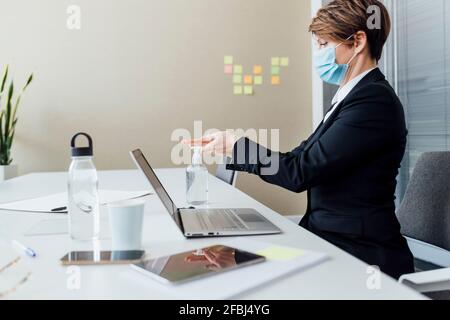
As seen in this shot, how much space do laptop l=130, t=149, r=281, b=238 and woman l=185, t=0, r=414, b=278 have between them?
0.52 feet

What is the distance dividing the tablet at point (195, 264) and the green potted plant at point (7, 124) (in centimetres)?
225

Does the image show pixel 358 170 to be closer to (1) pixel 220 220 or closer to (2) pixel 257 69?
(1) pixel 220 220

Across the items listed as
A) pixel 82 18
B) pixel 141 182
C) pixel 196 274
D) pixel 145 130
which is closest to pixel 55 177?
pixel 141 182

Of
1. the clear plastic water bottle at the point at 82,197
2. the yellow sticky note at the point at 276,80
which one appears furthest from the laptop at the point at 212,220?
the yellow sticky note at the point at 276,80

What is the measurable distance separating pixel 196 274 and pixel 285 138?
282 centimetres

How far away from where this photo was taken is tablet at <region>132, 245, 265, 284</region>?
64 centimetres

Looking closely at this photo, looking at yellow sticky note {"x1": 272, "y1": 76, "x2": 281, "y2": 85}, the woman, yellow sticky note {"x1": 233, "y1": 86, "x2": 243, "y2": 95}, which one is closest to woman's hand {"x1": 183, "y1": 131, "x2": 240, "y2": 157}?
the woman

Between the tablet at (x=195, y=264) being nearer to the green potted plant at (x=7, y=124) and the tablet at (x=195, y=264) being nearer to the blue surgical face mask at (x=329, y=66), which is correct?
the blue surgical face mask at (x=329, y=66)

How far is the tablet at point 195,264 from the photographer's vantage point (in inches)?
25.1

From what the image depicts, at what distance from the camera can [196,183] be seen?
5.10ft

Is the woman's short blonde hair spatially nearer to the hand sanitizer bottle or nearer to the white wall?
the hand sanitizer bottle

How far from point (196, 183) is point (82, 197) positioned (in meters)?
0.64

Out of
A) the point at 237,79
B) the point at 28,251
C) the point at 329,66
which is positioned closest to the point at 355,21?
the point at 329,66
